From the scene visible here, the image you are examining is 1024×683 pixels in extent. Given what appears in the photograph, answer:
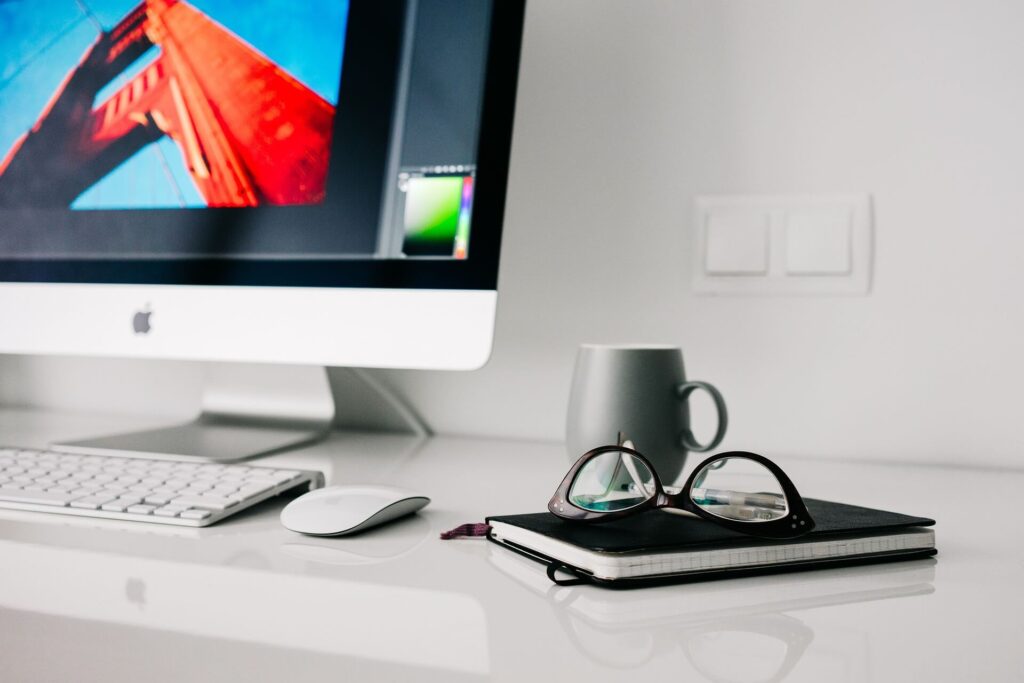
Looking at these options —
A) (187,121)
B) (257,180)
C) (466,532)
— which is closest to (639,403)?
(466,532)

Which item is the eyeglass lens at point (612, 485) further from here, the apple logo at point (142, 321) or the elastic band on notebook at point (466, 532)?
the apple logo at point (142, 321)

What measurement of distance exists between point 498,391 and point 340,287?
0.28m

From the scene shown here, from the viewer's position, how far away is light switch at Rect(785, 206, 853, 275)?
2.80ft

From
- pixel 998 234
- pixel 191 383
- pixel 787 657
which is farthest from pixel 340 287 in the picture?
pixel 998 234

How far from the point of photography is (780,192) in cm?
88

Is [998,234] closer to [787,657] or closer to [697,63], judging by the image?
[697,63]

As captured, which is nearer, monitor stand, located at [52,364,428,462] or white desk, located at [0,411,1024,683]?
white desk, located at [0,411,1024,683]

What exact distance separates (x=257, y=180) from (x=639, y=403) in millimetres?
433

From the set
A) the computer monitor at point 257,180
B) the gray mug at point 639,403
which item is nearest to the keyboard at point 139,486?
the computer monitor at point 257,180

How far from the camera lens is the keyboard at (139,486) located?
53cm

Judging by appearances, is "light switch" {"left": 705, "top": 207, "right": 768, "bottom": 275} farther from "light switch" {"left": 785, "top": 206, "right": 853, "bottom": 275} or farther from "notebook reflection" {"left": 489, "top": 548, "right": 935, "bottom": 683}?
"notebook reflection" {"left": 489, "top": 548, "right": 935, "bottom": 683}

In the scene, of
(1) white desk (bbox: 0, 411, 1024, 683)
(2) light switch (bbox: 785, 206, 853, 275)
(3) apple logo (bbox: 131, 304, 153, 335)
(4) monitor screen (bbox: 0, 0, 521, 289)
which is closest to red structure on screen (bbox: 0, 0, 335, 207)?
(4) monitor screen (bbox: 0, 0, 521, 289)

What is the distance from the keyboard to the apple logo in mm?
167

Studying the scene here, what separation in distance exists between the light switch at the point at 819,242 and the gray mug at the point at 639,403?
0.26 meters
